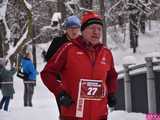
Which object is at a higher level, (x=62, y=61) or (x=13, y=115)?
(x=62, y=61)

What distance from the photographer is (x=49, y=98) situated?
77.8 ft

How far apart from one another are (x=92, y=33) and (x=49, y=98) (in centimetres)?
1831

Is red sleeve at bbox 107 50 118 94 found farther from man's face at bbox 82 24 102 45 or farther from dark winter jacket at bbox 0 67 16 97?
dark winter jacket at bbox 0 67 16 97

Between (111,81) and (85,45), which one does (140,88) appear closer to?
(111,81)

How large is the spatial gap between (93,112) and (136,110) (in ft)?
23.7

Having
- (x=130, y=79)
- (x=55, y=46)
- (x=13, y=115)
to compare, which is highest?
(x=55, y=46)

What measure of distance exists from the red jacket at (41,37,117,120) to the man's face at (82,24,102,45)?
0.18 ft

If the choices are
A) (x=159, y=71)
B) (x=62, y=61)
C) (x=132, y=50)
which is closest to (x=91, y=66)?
(x=62, y=61)

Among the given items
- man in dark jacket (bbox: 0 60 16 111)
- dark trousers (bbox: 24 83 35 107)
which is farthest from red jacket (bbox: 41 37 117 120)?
dark trousers (bbox: 24 83 35 107)

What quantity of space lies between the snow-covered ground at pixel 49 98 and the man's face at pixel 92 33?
18.3 feet

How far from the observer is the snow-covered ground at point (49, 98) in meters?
13.3

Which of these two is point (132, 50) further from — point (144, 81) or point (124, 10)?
point (144, 81)

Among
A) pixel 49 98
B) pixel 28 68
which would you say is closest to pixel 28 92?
Answer: pixel 28 68

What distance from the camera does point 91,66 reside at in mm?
A: 5492
